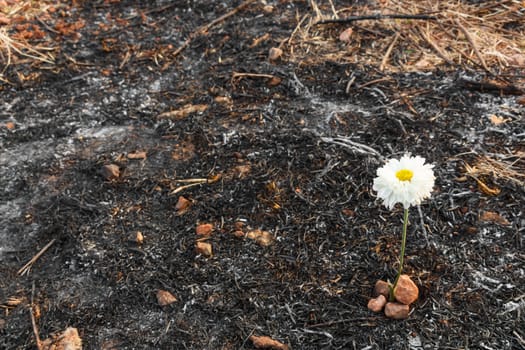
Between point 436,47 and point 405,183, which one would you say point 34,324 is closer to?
point 405,183

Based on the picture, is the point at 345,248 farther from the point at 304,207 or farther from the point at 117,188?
the point at 117,188

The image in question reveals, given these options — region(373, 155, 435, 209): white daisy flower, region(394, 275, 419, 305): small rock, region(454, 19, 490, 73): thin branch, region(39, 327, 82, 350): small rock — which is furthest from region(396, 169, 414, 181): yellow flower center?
region(454, 19, 490, 73): thin branch

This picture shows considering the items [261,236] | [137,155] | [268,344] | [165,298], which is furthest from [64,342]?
[137,155]

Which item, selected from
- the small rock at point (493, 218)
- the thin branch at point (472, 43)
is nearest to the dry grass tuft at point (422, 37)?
the thin branch at point (472, 43)

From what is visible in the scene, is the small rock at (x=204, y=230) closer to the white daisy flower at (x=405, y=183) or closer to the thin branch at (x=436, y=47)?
the white daisy flower at (x=405, y=183)

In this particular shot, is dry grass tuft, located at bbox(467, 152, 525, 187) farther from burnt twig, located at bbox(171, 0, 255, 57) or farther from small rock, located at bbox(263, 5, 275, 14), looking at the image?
burnt twig, located at bbox(171, 0, 255, 57)

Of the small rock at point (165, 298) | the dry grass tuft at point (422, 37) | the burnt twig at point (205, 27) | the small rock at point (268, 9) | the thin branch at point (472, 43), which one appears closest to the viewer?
the small rock at point (165, 298)
